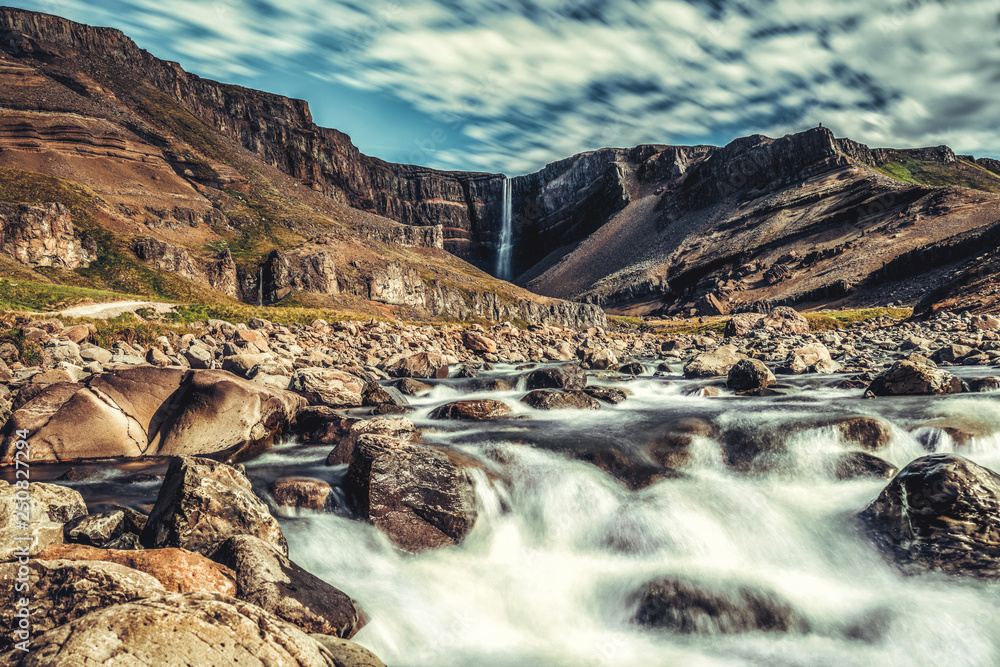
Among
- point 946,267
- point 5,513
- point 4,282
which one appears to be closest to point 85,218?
point 4,282

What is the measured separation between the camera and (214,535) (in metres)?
6.53

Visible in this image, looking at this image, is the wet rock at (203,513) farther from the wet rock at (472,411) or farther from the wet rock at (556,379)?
the wet rock at (556,379)

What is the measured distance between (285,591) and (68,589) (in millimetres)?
2054

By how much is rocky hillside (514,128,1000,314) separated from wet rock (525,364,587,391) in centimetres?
7016

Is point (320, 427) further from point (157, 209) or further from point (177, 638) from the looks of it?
point (157, 209)

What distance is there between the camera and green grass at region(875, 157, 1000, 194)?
159375 millimetres

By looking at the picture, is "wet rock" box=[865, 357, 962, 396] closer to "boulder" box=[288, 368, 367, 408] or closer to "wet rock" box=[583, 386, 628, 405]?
"wet rock" box=[583, 386, 628, 405]

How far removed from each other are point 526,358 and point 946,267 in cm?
8237

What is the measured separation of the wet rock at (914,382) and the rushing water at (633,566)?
3144 mm

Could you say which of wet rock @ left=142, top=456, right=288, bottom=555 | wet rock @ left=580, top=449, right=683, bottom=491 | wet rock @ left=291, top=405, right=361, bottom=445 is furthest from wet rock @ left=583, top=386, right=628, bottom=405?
wet rock @ left=142, top=456, right=288, bottom=555

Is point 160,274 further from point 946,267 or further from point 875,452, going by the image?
point 946,267

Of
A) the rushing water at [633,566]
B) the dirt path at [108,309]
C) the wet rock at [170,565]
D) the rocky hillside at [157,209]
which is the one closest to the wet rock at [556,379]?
the rushing water at [633,566]

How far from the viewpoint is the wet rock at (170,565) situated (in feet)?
16.6

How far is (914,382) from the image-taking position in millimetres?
15656
